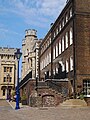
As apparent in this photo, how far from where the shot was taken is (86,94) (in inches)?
1187

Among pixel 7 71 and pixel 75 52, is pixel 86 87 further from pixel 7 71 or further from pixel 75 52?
pixel 7 71

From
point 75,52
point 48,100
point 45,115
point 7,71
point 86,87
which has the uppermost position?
point 7,71

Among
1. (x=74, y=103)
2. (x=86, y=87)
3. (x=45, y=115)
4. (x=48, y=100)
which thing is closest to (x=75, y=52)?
(x=86, y=87)

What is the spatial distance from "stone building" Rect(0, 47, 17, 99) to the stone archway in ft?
183

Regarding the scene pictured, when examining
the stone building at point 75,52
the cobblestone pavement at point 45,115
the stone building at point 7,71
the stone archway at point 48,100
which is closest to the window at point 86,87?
the stone building at point 75,52

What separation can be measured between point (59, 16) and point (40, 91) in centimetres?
1419

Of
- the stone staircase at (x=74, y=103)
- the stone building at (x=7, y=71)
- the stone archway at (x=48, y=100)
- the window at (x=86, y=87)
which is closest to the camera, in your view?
the stone staircase at (x=74, y=103)

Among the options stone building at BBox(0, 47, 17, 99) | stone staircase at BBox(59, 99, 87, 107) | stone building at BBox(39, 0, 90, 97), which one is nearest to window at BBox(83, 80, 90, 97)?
stone building at BBox(39, 0, 90, 97)

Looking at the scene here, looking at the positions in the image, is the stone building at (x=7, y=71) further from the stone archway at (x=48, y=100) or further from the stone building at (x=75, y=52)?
the stone archway at (x=48, y=100)

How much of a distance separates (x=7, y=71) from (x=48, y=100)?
197 feet

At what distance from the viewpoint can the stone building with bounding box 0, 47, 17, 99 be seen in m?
84.3

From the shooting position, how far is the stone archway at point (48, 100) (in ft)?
93.2

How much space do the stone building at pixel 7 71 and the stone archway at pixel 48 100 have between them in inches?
2198

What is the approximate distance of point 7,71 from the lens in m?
87.4
